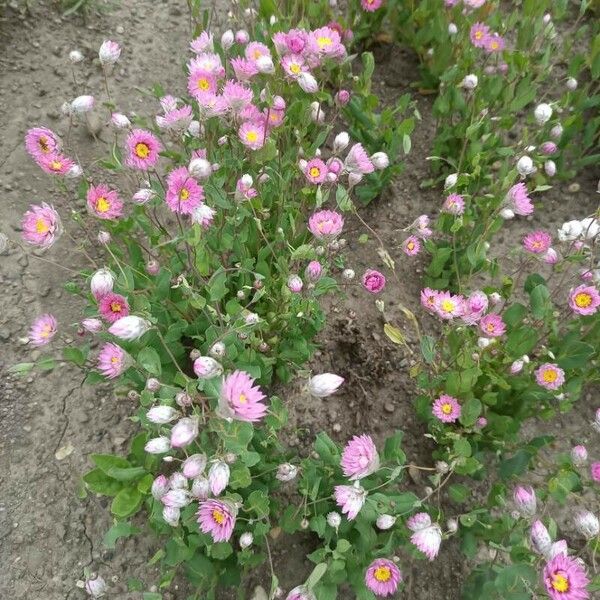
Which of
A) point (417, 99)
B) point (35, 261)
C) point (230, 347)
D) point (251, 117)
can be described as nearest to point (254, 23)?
point (417, 99)

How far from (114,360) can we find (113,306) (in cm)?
17

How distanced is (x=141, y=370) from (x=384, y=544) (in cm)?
98

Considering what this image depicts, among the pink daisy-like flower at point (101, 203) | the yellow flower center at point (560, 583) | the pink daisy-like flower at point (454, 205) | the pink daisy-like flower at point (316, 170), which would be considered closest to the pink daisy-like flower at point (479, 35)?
the pink daisy-like flower at point (454, 205)

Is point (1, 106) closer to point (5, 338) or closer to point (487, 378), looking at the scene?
point (5, 338)

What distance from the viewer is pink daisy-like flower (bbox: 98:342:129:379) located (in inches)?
66.4

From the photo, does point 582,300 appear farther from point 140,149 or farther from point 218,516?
point 140,149

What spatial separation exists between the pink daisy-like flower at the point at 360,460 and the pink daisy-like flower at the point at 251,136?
3.73 ft

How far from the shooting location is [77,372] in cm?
235

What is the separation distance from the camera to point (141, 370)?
1.83m

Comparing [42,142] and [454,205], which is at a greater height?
[42,142]

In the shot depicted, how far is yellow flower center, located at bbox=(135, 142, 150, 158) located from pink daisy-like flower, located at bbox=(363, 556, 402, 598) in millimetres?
1557

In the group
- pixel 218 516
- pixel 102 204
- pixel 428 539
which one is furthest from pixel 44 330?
pixel 428 539

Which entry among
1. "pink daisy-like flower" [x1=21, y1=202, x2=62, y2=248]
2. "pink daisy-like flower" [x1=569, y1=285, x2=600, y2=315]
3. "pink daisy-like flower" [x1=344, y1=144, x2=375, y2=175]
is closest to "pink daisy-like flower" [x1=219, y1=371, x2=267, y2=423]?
"pink daisy-like flower" [x1=21, y1=202, x2=62, y2=248]

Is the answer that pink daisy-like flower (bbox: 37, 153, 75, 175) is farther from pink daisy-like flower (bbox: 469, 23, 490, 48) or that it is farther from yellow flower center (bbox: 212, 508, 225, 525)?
pink daisy-like flower (bbox: 469, 23, 490, 48)
